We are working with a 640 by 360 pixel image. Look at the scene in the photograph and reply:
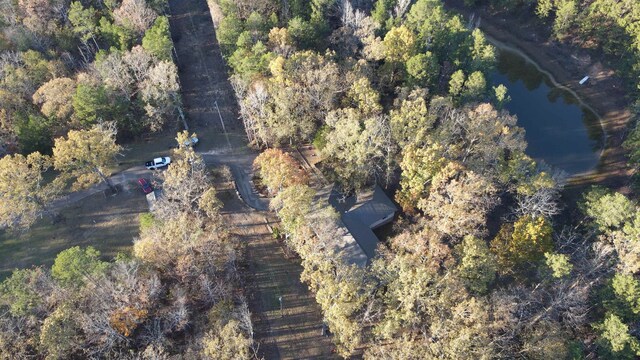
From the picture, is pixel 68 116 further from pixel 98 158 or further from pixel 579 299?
pixel 579 299

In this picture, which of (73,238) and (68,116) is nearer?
(73,238)

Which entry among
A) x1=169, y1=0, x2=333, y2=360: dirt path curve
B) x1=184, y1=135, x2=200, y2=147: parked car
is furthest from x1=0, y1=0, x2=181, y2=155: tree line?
x1=169, y1=0, x2=333, y2=360: dirt path curve

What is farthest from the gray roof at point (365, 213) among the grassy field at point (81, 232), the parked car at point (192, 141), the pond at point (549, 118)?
the pond at point (549, 118)

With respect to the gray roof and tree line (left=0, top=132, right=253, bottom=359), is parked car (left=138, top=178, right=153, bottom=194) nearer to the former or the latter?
tree line (left=0, top=132, right=253, bottom=359)

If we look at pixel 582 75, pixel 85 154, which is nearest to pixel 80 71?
pixel 85 154

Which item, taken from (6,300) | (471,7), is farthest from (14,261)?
(471,7)

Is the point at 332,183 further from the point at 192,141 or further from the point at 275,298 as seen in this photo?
the point at 192,141
